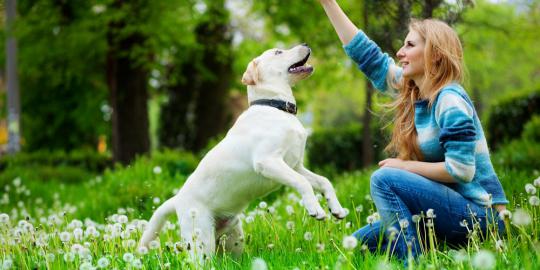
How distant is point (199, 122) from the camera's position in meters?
16.9

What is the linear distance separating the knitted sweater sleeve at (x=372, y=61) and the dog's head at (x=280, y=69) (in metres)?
0.54

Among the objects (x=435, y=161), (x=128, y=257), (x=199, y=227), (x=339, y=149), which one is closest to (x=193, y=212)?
(x=199, y=227)

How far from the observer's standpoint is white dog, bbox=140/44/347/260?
3.30m

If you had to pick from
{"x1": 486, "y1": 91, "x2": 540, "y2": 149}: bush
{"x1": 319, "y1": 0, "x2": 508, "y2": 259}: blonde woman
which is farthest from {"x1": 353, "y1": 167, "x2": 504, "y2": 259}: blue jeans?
{"x1": 486, "y1": 91, "x2": 540, "y2": 149}: bush

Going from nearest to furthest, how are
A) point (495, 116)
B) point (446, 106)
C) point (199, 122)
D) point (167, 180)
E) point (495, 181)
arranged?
1. point (446, 106)
2. point (495, 181)
3. point (167, 180)
4. point (495, 116)
5. point (199, 122)

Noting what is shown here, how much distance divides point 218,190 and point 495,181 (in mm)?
1600

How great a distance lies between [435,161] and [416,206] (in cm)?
30

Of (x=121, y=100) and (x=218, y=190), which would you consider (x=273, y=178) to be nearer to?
(x=218, y=190)

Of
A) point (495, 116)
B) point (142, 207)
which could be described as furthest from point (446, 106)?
point (495, 116)

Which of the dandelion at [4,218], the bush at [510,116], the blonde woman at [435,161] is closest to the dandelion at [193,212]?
the blonde woman at [435,161]

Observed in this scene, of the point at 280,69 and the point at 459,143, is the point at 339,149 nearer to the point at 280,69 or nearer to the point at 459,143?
the point at 280,69

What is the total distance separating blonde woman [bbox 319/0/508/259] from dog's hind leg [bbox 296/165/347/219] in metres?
0.26

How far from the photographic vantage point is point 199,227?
3.50m

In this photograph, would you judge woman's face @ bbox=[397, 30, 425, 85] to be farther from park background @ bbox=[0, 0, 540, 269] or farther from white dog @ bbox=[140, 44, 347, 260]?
park background @ bbox=[0, 0, 540, 269]
